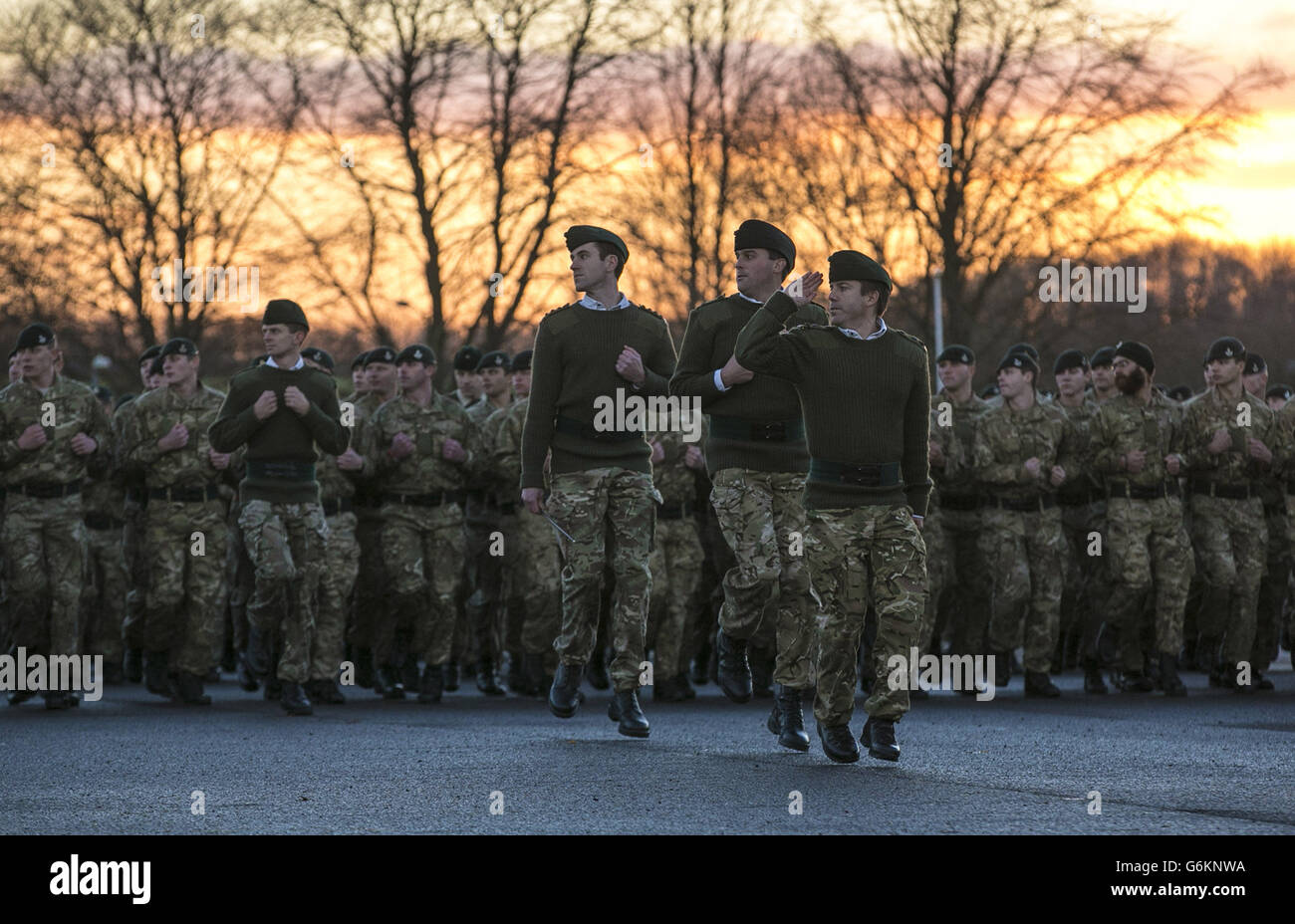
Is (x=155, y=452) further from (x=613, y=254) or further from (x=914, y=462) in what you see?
(x=914, y=462)

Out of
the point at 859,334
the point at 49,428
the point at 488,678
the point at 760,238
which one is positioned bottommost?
the point at 488,678

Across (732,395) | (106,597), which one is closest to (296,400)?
(732,395)

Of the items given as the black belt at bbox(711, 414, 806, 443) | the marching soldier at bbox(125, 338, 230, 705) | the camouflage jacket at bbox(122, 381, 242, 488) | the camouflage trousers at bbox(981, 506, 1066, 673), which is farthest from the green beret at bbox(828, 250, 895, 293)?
the camouflage jacket at bbox(122, 381, 242, 488)

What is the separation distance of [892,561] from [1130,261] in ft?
79.9

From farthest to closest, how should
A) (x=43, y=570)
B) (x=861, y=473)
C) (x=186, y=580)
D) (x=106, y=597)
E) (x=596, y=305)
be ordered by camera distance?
(x=106, y=597) < (x=186, y=580) < (x=43, y=570) < (x=596, y=305) < (x=861, y=473)

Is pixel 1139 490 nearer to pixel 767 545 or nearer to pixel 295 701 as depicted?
pixel 767 545

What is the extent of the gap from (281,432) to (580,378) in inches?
116

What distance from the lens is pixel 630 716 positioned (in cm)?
977

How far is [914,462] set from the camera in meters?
8.62

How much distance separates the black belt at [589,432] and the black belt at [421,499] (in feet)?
14.0

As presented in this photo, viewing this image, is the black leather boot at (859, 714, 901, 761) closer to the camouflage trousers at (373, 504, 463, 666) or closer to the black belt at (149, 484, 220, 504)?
the camouflage trousers at (373, 504, 463, 666)

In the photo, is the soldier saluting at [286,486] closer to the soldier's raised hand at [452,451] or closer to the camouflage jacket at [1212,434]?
the soldier's raised hand at [452,451]

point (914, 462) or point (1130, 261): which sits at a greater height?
point (1130, 261)
